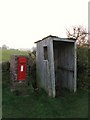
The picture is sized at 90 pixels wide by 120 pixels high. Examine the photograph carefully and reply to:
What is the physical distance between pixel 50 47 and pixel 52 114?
289 cm

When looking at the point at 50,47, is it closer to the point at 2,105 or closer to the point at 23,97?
the point at 23,97

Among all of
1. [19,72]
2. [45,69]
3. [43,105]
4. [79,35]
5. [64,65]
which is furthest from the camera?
[79,35]

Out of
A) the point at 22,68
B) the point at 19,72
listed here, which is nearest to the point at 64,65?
the point at 22,68

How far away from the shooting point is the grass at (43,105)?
244 inches

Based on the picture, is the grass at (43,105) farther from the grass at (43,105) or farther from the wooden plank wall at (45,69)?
the wooden plank wall at (45,69)

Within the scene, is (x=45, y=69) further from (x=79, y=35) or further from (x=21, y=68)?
(x=79, y=35)

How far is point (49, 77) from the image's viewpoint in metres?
8.20

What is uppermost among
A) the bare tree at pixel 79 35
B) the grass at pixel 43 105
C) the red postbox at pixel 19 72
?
the bare tree at pixel 79 35

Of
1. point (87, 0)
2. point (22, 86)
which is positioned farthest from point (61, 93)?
point (87, 0)

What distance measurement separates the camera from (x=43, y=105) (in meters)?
6.96

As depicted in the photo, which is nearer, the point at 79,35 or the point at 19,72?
the point at 19,72

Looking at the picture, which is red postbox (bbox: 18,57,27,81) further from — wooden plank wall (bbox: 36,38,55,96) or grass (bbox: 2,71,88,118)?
→ wooden plank wall (bbox: 36,38,55,96)

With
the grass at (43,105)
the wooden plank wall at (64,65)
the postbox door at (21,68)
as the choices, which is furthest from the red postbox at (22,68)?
the wooden plank wall at (64,65)

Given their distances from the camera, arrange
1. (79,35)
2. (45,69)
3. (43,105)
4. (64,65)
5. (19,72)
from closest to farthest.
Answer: (43,105)
(19,72)
(45,69)
(64,65)
(79,35)
